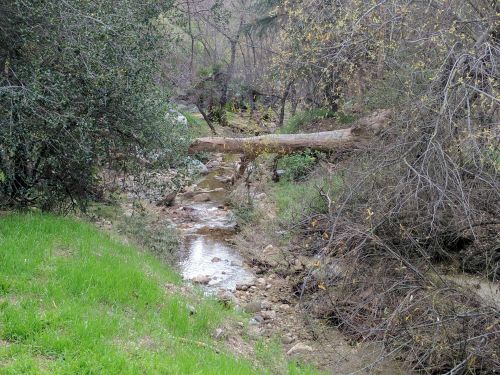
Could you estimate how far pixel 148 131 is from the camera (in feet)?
34.1

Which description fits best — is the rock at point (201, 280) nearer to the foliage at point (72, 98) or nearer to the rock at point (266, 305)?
the rock at point (266, 305)

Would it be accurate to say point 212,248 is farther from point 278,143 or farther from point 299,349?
point 299,349

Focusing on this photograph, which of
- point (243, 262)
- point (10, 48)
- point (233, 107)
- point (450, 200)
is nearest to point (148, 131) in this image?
point (10, 48)

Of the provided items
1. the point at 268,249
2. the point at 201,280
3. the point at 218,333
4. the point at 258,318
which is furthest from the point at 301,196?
the point at 218,333

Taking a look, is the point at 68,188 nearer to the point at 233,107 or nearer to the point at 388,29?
the point at 388,29

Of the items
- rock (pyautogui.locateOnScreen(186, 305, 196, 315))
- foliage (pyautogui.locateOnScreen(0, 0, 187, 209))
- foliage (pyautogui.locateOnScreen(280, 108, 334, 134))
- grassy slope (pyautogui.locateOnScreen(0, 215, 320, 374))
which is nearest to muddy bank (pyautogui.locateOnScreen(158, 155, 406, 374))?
rock (pyautogui.locateOnScreen(186, 305, 196, 315))

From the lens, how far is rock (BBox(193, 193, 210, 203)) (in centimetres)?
1772

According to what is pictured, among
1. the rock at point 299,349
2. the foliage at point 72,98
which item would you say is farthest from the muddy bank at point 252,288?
the foliage at point 72,98

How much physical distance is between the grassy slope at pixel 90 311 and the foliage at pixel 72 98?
96cm

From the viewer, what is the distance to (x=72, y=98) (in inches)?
364

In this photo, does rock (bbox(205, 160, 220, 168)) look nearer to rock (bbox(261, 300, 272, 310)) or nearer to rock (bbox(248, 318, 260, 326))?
rock (bbox(261, 300, 272, 310))

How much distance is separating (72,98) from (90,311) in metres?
4.22

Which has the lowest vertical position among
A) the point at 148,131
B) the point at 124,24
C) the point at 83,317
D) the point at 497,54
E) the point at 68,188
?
the point at 83,317

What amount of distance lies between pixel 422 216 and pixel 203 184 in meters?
12.0
